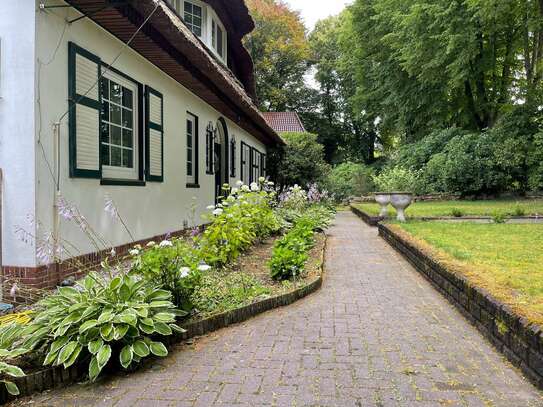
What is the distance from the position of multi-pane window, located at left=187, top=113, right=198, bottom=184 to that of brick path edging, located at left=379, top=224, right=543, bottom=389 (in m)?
6.04

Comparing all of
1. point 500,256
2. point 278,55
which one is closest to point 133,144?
point 500,256

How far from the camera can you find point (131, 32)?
240 inches

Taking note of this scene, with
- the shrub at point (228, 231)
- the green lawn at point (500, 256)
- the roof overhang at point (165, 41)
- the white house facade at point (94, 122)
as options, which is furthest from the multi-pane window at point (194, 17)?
the green lawn at point (500, 256)

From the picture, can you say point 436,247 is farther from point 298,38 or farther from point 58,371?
point 298,38

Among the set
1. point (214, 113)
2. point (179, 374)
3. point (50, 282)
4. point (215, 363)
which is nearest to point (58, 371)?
point (179, 374)

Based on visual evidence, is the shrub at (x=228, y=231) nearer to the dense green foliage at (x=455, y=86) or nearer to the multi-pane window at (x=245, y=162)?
the multi-pane window at (x=245, y=162)

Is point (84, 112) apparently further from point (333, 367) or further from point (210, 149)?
point (210, 149)

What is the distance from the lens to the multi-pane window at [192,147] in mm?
10078

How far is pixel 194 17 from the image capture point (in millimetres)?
12414

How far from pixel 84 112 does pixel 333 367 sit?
4093 millimetres

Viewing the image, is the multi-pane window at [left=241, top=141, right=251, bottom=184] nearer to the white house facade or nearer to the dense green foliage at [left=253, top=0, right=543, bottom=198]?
the dense green foliage at [left=253, top=0, right=543, bottom=198]

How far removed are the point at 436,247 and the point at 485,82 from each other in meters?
24.0

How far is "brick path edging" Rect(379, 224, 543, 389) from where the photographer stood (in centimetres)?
288

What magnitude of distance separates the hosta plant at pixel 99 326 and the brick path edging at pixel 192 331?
3.5 inches
